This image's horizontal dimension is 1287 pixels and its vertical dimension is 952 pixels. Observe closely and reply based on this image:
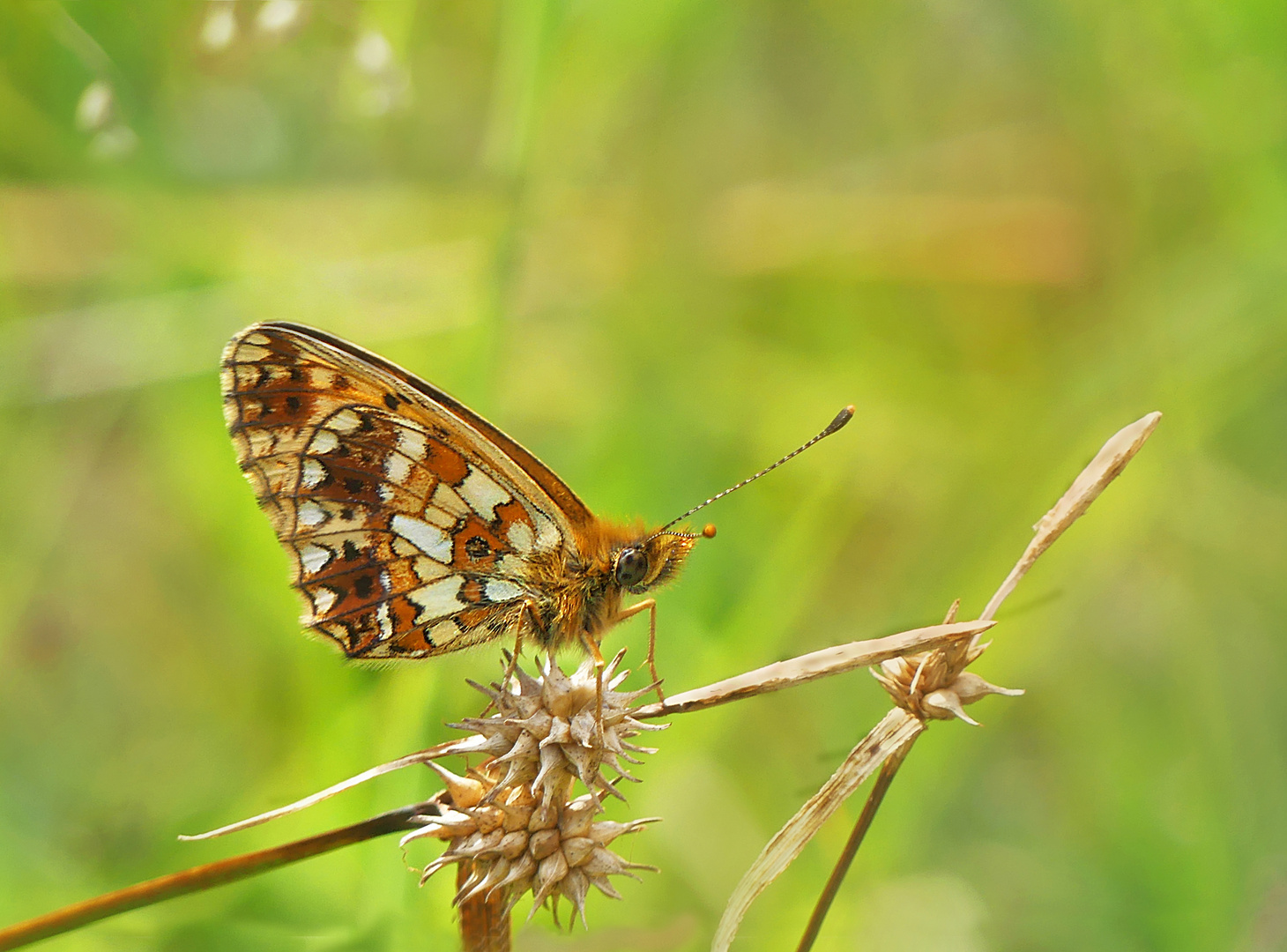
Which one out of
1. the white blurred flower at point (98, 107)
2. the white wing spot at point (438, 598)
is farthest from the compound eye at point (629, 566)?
the white blurred flower at point (98, 107)

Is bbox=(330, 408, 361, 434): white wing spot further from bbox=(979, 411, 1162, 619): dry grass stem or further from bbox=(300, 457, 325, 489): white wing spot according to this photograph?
bbox=(979, 411, 1162, 619): dry grass stem

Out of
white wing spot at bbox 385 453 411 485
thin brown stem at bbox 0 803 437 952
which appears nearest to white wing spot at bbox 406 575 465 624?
white wing spot at bbox 385 453 411 485

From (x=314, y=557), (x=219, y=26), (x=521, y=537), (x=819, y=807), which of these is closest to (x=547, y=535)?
(x=521, y=537)

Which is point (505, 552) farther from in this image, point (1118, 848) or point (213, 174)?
point (213, 174)

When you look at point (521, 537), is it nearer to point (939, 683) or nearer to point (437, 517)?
point (437, 517)

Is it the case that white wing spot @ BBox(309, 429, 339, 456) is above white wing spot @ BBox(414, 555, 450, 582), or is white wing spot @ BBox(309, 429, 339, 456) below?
above

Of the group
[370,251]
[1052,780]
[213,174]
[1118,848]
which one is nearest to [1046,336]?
[1052,780]

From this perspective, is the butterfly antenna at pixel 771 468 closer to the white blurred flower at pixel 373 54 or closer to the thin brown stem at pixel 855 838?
the thin brown stem at pixel 855 838
